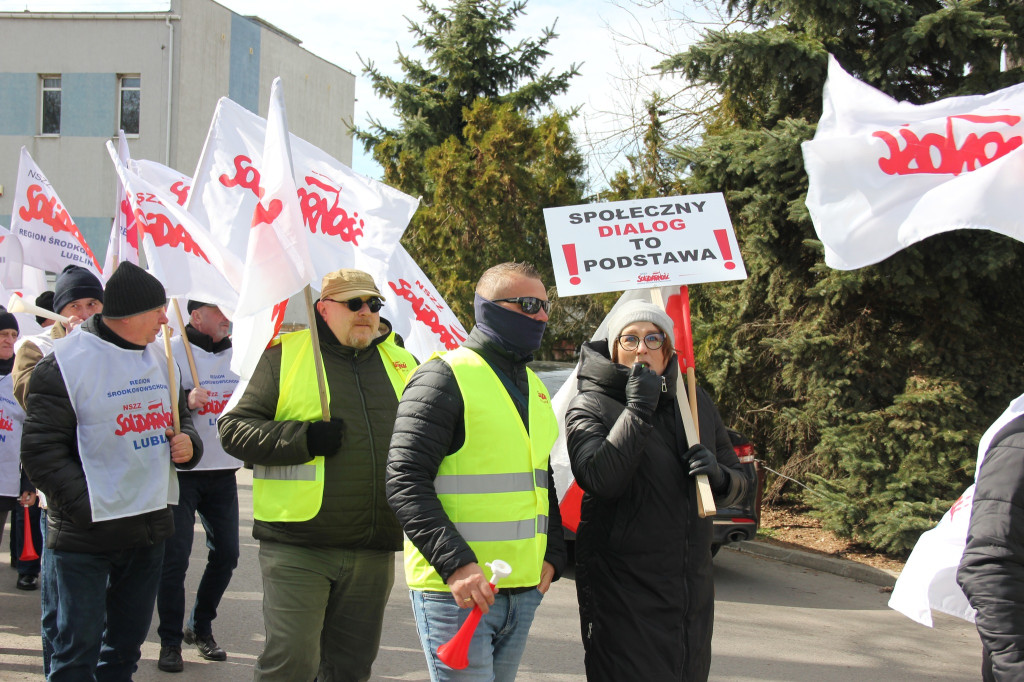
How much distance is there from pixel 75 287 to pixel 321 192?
67.8 inches

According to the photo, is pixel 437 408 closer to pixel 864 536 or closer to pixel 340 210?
pixel 340 210

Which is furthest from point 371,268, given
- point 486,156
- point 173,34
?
point 173,34

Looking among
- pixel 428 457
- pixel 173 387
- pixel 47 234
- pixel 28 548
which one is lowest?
pixel 28 548

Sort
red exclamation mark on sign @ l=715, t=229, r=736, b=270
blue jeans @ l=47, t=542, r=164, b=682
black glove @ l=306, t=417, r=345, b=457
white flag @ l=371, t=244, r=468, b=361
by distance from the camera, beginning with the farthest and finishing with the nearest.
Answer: white flag @ l=371, t=244, r=468, b=361 → red exclamation mark on sign @ l=715, t=229, r=736, b=270 → blue jeans @ l=47, t=542, r=164, b=682 → black glove @ l=306, t=417, r=345, b=457

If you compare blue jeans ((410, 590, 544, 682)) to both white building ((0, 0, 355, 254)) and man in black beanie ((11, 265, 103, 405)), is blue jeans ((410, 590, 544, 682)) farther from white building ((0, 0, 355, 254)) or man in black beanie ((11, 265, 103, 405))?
white building ((0, 0, 355, 254))

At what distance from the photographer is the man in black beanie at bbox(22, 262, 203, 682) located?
12.9 ft

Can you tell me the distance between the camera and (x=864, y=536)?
8.45 m

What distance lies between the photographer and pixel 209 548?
5250 millimetres

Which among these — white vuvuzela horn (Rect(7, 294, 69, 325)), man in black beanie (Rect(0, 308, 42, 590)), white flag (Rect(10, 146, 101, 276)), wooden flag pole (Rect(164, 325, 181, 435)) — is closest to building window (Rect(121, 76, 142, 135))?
white flag (Rect(10, 146, 101, 276))

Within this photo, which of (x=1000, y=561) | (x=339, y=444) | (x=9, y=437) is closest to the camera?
(x=1000, y=561)

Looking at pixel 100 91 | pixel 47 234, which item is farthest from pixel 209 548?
pixel 100 91

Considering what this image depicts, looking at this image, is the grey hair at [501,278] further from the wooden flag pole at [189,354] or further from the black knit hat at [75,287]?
the black knit hat at [75,287]

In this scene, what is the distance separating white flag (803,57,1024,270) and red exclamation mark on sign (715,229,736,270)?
0.85m

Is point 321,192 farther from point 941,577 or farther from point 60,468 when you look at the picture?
point 941,577
